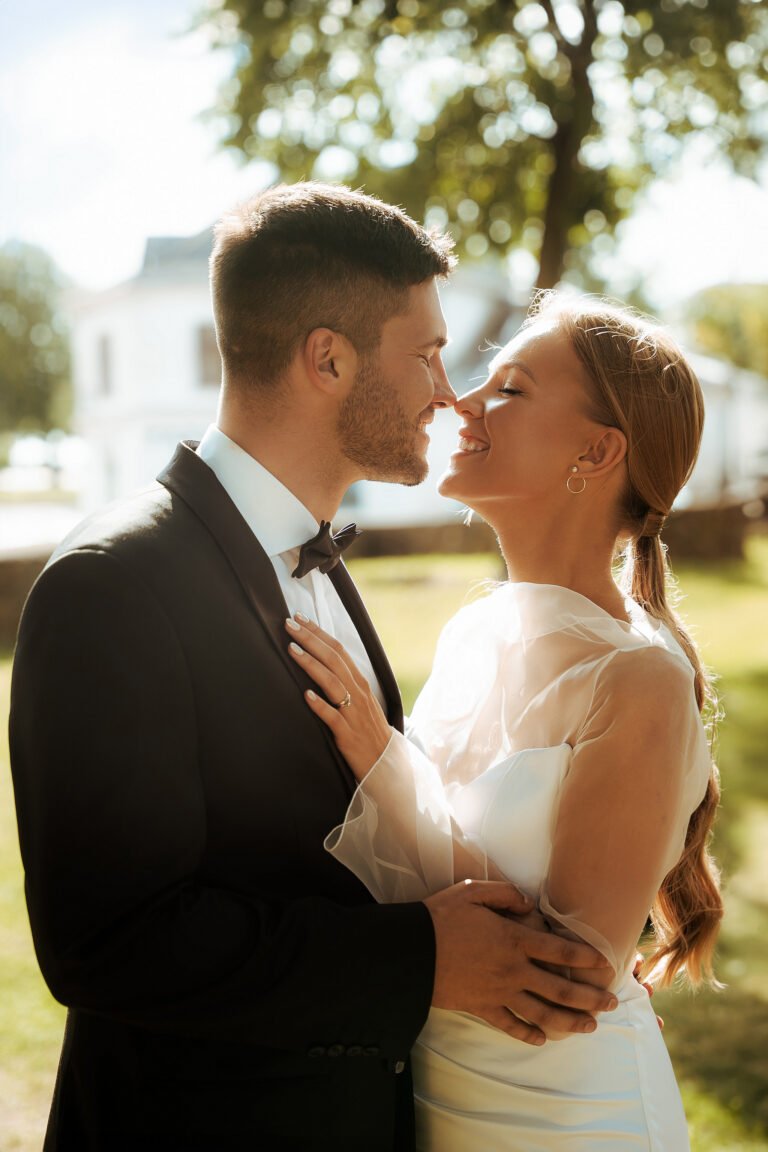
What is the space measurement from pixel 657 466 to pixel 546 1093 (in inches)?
52.4

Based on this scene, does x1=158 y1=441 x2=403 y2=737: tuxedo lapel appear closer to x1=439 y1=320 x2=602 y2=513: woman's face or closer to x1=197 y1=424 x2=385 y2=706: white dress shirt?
x1=197 y1=424 x2=385 y2=706: white dress shirt

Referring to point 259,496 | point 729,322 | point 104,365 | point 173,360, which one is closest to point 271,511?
point 259,496

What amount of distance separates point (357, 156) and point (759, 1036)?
6.51m

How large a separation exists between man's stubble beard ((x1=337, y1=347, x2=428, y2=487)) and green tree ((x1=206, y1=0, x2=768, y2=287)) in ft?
17.5

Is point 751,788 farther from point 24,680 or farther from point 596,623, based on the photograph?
point 24,680

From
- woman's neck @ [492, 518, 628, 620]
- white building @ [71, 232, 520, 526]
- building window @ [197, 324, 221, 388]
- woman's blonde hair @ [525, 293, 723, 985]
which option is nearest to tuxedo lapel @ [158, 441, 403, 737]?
woman's neck @ [492, 518, 628, 620]

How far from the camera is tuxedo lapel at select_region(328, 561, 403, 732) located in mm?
2301

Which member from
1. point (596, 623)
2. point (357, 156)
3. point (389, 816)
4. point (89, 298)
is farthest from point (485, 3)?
point (89, 298)

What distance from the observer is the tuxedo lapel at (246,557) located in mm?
1889

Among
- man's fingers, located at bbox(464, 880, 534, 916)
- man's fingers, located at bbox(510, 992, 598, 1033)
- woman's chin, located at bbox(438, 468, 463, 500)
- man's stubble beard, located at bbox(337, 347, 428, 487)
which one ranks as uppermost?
man's stubble beard, located at bbox(337, 347, 428, 487)

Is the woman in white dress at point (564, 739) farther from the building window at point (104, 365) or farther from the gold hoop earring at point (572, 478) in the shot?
the building window at point (104, 365)

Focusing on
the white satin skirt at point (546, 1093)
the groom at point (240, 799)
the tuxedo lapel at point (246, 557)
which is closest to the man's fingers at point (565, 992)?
the groom at point (240, 799)

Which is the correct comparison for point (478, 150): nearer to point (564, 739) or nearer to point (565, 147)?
point (565, 147)

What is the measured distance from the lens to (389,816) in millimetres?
1979
